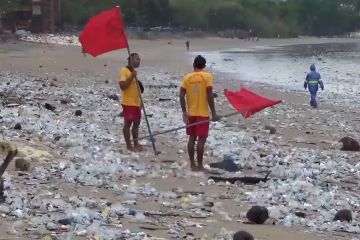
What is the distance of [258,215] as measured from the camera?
720 centimetres

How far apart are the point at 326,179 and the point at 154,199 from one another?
9.04 ft

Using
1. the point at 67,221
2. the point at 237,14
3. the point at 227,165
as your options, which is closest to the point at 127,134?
the point at 227,165

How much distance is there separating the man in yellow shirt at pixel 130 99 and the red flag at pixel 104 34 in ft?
1.04

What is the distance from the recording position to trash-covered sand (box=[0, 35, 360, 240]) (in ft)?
21.8

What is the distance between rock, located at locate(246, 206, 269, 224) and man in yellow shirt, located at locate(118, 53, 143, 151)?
430 cm

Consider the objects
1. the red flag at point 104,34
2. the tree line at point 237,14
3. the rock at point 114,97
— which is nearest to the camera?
the red flag at point 104,34

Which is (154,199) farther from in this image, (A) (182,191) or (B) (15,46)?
Result: (B) (15,46)

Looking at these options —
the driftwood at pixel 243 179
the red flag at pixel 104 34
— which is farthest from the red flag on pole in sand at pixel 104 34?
the driftwood at pixel 243 179

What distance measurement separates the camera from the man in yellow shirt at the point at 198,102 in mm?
9953

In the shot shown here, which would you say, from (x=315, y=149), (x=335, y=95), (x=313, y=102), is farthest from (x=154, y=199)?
(x=335, y=95)

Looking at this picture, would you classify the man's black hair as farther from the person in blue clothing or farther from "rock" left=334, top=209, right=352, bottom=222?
the person in blue clothing

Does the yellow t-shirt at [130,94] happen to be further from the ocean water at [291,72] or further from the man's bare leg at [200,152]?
the ocean water at [291,72]

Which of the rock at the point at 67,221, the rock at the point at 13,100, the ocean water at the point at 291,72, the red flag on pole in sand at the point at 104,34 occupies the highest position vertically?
the red flag on pole in sand at the point at 104,34

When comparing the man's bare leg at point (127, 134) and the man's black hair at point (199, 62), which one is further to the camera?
the man's bare leg at point (127, 134)
